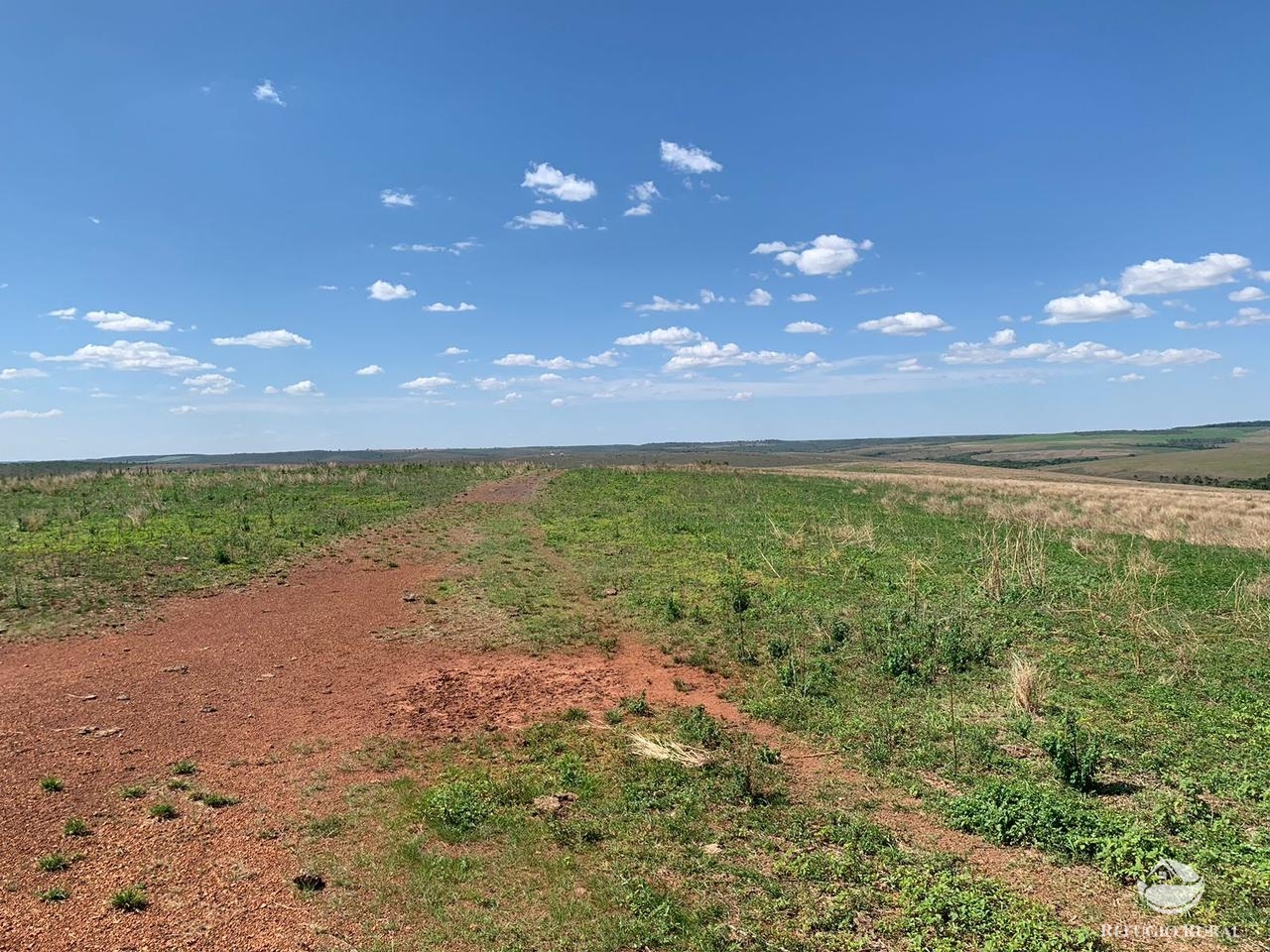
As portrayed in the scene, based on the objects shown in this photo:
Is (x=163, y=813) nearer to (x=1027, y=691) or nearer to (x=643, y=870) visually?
(x=643, y=870)

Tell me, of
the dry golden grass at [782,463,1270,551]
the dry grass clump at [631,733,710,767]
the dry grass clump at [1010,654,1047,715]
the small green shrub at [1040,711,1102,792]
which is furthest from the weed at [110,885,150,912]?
the dry golden grass at [782,463,1270,551]

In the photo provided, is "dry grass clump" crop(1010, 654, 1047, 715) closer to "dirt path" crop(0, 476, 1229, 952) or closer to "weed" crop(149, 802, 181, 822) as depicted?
"dirt path" crop(0, 476, 1229, 952)

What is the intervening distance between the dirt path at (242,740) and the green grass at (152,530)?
195cm

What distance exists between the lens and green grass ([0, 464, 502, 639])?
13.9 m

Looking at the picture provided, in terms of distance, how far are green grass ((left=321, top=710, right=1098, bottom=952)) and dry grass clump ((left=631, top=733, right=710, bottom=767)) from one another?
0.33ft

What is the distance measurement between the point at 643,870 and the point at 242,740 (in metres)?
5.40

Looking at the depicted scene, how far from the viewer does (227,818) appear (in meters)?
6.12

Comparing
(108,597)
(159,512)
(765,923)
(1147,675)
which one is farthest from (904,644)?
(159,512)

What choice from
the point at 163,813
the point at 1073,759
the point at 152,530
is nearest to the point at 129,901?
the point at 163,813

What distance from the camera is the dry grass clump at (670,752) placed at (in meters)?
7.21

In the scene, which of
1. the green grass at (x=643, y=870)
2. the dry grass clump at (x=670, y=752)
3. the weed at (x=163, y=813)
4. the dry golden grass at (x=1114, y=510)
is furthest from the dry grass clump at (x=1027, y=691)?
the dry golden grass at (x=1114, y=510)

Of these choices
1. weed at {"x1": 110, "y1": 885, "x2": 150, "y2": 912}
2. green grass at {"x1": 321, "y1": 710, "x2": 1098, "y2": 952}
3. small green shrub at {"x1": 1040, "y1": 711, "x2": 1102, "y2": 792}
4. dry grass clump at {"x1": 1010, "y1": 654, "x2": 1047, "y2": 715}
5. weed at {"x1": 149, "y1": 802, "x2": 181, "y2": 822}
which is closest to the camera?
green grass at {"x1": 321, "y1": 710, "x2": 1098, "y2": 952}

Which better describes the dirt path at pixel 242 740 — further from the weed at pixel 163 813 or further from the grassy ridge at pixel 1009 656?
the grassy ridge at pixel 1009 656

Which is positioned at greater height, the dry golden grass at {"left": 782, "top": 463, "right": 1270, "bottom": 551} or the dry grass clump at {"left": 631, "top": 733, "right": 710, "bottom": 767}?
the dry golden grass at {"left": 782, "top": 463, "right": 1270, "bottom": 551}
